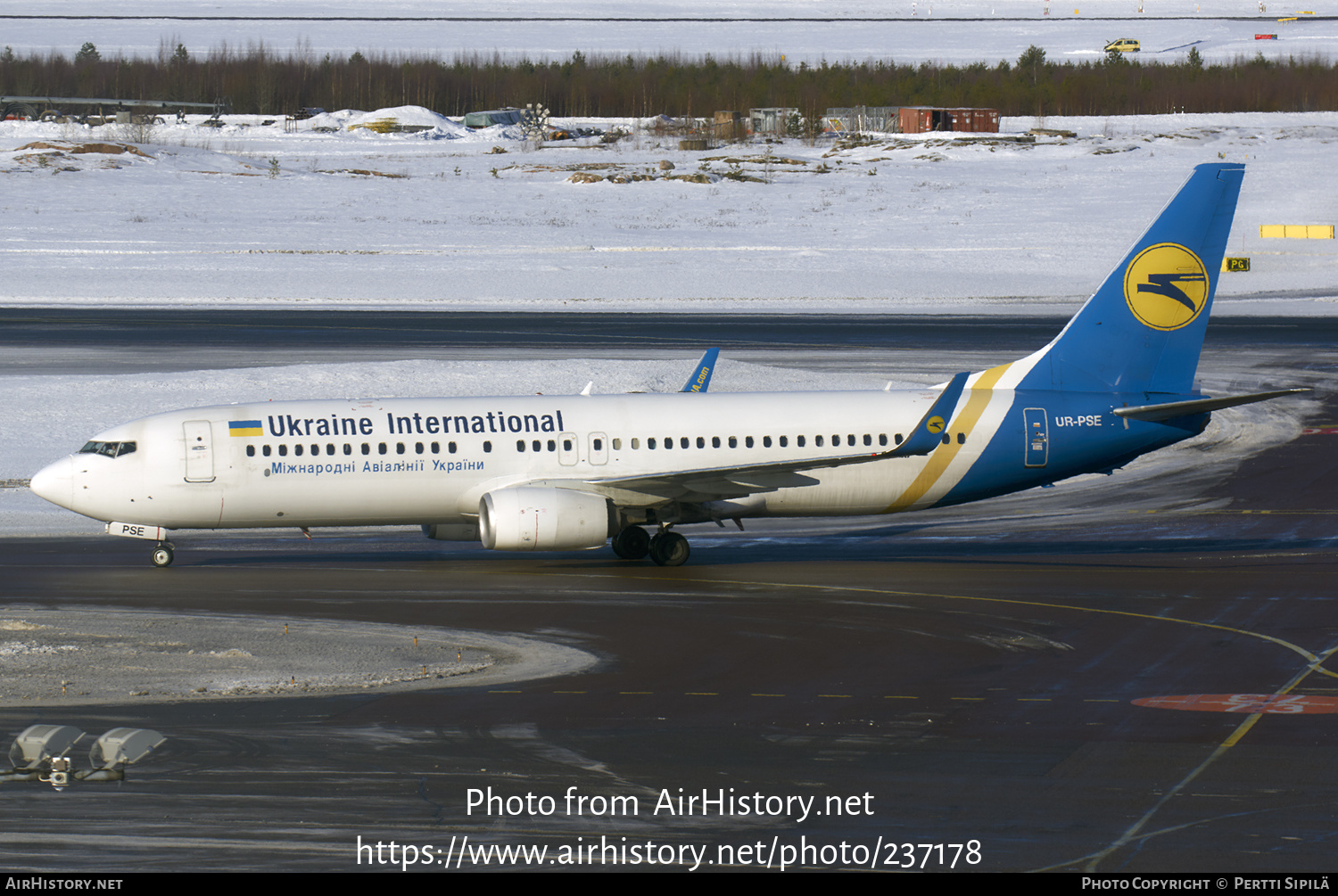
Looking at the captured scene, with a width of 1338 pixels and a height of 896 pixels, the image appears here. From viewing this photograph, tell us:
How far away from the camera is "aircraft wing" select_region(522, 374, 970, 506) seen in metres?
32.2

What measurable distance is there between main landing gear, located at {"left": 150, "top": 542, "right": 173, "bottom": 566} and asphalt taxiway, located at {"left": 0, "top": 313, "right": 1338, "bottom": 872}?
1.52 ft

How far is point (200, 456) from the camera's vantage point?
3259 cm

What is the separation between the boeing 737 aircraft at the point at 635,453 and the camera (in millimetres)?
32594

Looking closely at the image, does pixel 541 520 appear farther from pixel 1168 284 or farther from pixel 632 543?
pixel 1168 284

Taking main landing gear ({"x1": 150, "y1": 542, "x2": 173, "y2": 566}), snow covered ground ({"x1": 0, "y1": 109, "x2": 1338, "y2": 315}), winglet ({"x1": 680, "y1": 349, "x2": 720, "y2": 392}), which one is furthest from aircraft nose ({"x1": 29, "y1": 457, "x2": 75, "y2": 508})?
snow covered ground ({"x1": 0, "y1": 109, "x2": 1338, "y2": 315})

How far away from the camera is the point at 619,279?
88.2m

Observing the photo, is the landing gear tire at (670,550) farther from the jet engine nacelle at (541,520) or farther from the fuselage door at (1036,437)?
the fuselage door at (1036,437)

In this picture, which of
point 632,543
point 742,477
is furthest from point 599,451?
point 742,477

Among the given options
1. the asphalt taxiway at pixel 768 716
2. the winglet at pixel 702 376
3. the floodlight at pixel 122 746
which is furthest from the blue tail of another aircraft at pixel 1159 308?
the floodlight at pixel 122 746

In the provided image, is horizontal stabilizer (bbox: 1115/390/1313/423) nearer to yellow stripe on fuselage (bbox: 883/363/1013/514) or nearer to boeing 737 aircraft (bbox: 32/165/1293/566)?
boeing 737 aircraft (bbox: 32/165/1293/566)

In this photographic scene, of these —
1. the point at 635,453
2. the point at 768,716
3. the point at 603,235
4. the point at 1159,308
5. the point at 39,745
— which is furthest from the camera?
the point at 603,235

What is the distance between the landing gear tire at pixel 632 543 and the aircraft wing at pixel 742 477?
1195mm

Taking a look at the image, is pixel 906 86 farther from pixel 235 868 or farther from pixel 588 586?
pixel 235 868

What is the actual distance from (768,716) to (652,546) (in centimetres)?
1263
